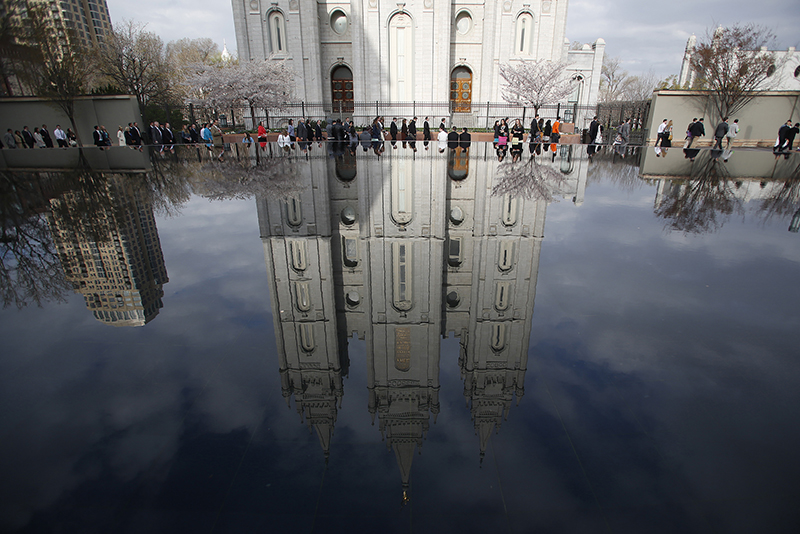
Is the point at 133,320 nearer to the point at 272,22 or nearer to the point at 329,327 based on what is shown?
the point at 329,327

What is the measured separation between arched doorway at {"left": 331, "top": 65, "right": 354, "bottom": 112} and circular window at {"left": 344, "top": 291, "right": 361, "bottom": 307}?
1510 inches

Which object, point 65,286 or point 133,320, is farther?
point 65,286

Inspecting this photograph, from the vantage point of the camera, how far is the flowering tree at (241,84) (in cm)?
3112

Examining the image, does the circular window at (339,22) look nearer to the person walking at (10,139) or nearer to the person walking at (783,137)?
the person walking at (10,139)

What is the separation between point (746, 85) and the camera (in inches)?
961

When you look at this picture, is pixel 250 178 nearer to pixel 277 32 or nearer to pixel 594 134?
pixel 594 134

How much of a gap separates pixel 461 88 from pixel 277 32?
59.1 ft

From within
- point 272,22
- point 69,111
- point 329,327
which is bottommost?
point 329,327

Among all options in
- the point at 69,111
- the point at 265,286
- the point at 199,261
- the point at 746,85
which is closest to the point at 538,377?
the point at 265,286

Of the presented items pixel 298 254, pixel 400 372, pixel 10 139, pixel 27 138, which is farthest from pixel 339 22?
pixel 400 372

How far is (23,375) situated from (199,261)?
10.2 ft

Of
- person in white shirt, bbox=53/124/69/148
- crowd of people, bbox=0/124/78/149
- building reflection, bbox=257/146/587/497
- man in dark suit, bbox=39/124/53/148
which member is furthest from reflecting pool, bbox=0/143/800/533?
man in dark suit, bbox=39/124/53/148

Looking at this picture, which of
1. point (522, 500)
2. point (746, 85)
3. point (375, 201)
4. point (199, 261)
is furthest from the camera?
point (746, 85)

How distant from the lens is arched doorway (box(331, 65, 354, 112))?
131ft
